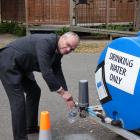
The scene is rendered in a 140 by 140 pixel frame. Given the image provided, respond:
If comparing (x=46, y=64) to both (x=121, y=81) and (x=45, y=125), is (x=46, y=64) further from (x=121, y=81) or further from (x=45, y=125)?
(x=121, y=81)

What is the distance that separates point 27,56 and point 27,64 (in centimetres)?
10

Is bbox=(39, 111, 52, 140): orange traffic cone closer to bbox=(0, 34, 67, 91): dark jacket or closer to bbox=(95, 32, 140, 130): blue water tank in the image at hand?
bbox=(0, 34, 67, 91): dark jacket

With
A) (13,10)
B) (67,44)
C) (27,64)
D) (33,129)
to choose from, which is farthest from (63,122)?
(13,10)

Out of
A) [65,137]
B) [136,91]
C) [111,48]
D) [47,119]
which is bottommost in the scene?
[65,137]

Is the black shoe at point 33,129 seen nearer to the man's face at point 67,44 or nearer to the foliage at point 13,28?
the man's face at point 67,44

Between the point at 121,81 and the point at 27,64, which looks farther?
the point at 27,64

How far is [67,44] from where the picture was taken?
193 inches

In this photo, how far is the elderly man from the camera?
4.91 m

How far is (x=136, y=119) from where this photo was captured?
186 inches

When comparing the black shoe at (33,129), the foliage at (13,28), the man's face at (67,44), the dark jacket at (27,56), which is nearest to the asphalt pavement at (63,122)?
the black shoe at (33,129)

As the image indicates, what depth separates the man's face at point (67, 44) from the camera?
4863 millimetres

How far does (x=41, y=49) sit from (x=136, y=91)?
3.61ft

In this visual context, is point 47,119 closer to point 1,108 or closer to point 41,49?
point 41,49

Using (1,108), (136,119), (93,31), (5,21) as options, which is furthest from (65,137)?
(5,21)
